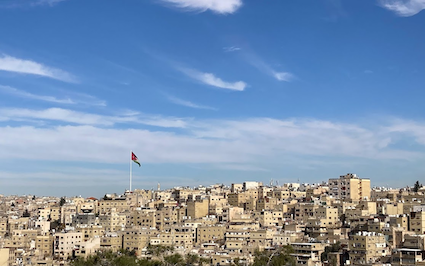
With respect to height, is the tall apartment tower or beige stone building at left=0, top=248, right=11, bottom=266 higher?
the tall apartment tower

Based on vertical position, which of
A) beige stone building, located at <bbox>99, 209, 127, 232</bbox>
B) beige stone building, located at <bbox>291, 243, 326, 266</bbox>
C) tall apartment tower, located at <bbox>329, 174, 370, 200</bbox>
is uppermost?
tall apartment tower, located at <bbox>329, 174, 370, 200</bbox>

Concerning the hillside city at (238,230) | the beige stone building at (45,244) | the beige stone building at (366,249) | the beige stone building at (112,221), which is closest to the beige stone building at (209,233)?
the hillside city at (238,230)

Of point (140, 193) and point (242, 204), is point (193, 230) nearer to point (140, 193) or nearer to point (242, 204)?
point (242, 204)

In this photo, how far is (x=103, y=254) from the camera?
139ft

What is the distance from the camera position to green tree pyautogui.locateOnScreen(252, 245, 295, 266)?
37188 millimetres

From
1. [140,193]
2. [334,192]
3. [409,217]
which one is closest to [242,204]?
[334,192]

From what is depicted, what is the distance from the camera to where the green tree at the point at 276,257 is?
37188 mm

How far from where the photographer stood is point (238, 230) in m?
46.7

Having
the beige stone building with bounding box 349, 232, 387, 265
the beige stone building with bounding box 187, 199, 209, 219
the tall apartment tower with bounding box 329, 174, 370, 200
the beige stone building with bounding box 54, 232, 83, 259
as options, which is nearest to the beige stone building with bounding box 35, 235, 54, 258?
the beige stone building with bounding box 54, 232, 83, 259

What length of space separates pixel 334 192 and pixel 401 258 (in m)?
28.5

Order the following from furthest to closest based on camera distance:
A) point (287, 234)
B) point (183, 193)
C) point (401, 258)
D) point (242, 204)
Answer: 1. point (183, 193)
2. point (242, 204)
3. point (287, 234)
4. point (401, 258)

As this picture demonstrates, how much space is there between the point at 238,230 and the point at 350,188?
19.7 metres

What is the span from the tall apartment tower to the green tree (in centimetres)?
2386

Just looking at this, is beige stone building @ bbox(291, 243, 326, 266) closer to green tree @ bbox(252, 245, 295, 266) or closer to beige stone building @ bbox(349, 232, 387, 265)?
green tree @ bbox(252, 245, 295, 266)
